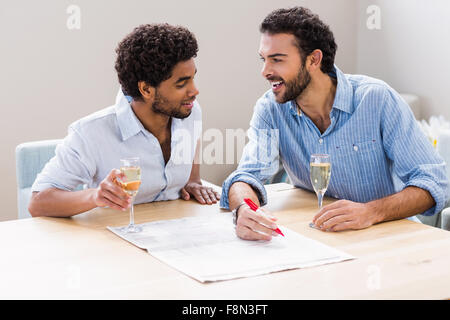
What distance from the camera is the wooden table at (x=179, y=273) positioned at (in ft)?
4.05

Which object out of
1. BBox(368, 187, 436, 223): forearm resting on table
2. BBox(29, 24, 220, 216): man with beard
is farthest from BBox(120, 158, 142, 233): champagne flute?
BBox(368, 187, 436, 223): forearm resting on table

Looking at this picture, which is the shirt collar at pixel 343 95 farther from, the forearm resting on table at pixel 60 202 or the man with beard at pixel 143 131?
the forearm resting on table at pixel 60 202

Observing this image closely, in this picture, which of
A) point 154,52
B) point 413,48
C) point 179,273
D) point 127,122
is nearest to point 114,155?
point 127,122

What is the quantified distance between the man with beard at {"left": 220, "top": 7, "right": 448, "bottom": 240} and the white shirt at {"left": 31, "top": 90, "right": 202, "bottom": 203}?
0.23 metres

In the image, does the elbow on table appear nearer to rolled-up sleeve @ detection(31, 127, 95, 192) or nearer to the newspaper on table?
rolled-up sleeve @ detection(31, 127, 95, 192)

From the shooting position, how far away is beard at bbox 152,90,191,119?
203 cm

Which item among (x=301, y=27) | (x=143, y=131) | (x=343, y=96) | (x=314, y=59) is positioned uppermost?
(x=301, y=27)

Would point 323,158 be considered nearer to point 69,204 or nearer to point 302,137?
point 302,137

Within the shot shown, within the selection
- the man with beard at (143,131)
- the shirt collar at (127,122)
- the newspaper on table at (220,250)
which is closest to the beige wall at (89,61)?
the man with beard at (143,131)

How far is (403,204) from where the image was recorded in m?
1.79

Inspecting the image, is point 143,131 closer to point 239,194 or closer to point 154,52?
point 154,52

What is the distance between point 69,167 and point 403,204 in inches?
41.2

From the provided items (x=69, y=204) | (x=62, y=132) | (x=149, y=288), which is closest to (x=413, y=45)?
(x=62, y=132)
